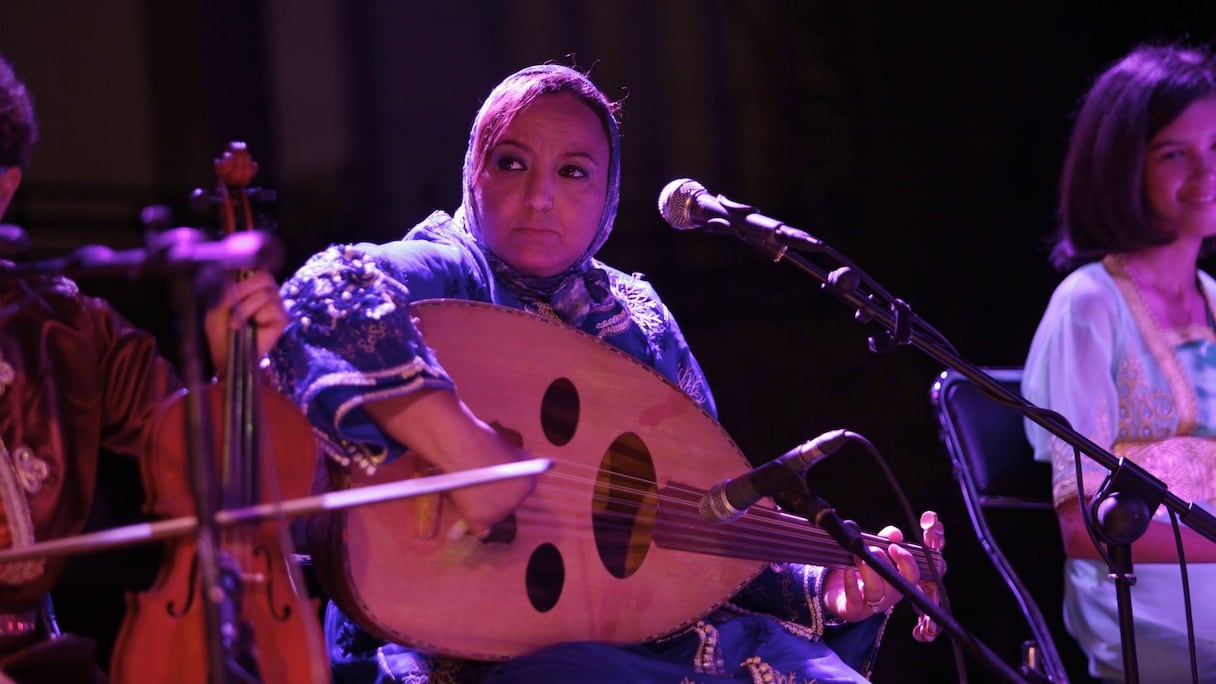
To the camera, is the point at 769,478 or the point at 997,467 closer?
the point at 769,478

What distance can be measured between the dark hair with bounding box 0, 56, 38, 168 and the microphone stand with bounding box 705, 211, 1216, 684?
1.07m

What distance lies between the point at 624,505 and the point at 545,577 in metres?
0.20

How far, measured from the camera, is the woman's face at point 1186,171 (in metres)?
3.04

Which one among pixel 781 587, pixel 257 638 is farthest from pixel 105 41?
pixel 781 587

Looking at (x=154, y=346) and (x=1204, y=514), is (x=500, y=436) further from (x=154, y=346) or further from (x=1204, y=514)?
(x=1204, y=514)

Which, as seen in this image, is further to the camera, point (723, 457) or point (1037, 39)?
point (1037, 39)

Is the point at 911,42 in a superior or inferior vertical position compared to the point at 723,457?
superior

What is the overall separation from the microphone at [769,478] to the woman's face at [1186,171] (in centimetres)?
173

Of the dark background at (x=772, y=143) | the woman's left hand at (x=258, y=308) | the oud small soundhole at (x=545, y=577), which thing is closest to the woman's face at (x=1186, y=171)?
the dark background at (x=772, y=143)

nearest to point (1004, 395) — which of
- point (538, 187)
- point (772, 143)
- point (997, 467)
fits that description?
point (538, 187)

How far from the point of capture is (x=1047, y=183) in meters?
3.91

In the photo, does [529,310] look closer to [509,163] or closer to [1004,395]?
[509,163]

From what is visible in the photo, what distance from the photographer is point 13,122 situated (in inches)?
75.0

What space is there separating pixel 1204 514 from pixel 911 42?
2.19 metres
